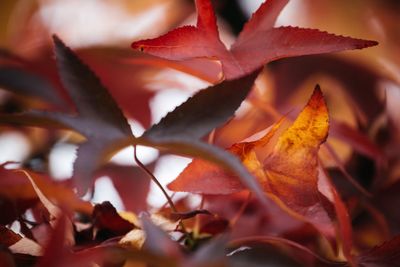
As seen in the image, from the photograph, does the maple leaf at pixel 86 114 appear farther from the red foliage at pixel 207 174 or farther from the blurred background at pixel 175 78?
the blurred background at pixel 175 78

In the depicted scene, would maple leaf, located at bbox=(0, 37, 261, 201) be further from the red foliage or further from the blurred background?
the blurred background

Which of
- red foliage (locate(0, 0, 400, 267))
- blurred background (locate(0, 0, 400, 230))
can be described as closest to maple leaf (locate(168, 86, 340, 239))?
red foliage (locate(0, 0, 400, 267))

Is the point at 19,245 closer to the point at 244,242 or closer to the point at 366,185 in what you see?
the point at 244,242

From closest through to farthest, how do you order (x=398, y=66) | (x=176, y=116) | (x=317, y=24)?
(x=176, y=116)
(x=398, y=66)
(x=317, y=24)

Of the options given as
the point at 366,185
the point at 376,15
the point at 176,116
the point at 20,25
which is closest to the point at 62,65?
the point at 176,116

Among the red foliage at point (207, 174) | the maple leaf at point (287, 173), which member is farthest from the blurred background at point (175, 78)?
the maple leaf at point (287, 173)

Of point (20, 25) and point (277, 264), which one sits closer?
point (277, 264)
